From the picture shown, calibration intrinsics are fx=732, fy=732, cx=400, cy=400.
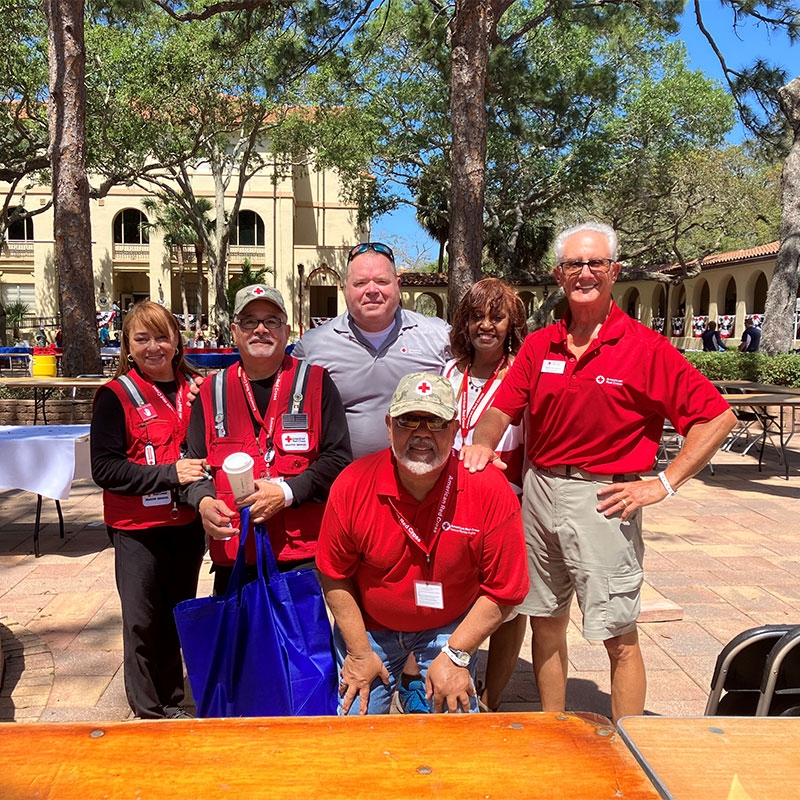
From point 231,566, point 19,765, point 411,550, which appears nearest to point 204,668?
point 231,566

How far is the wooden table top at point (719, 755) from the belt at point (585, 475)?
945 millimetres

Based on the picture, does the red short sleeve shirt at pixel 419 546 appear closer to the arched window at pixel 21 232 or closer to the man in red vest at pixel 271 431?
the man in red vest at pixel 271 431

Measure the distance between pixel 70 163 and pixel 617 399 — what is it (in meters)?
9.08

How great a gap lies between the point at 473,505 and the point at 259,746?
884mm

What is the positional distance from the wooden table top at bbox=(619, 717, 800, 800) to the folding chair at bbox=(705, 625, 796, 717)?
486 mm

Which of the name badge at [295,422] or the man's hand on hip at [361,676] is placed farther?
the name badge at [295,422]

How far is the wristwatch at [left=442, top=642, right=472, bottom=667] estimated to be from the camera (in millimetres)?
2039

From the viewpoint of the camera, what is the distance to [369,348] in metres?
2.95

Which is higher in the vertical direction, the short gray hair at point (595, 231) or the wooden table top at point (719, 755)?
the short gray hair at point (595, 231)

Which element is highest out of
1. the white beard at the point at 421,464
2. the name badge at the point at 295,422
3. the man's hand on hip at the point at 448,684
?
the name badge at the point at 295,422

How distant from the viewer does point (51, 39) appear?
30.3 ft

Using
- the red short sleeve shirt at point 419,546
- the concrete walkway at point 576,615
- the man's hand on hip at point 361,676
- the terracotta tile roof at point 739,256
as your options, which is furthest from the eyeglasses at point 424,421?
the terracotta tile roof at point 739,256

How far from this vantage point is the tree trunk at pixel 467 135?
8031 millimetres

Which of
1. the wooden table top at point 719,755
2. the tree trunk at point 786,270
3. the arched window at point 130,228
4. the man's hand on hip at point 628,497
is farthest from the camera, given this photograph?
the arched window at point 130,228
